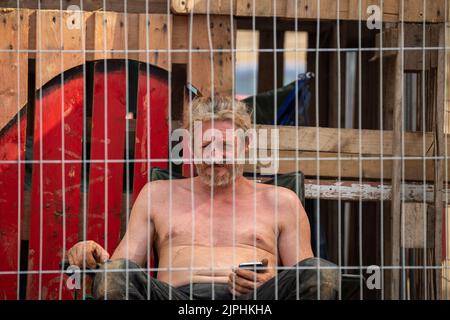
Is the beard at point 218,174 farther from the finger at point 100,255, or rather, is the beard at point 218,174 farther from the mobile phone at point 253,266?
the finger at point 100,255

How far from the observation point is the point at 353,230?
23.5 ft

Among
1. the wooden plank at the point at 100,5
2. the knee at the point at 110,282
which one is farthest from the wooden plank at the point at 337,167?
the knee at the point at 110,282

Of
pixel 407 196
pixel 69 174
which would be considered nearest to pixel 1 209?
pixel 69 174

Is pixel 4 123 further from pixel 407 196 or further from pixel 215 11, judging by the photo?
pixel 407 196

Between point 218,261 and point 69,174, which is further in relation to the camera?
point 69,174

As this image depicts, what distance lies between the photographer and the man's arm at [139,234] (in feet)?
15.2

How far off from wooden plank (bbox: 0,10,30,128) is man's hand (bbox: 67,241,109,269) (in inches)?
39.5

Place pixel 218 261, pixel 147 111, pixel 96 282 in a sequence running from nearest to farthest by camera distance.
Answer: pixel 96 282 < pixel 218 261 < pixel 147 111

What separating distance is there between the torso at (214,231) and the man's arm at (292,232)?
0.03 meters

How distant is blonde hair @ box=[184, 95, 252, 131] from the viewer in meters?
4.68

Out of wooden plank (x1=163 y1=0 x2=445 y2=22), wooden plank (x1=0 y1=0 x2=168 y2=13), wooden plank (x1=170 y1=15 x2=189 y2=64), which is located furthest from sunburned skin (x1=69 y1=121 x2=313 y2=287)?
wooden plank (x1=0 y1=0 x2=168 y2=13)

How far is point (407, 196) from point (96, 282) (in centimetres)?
178

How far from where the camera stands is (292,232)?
4629 mm
